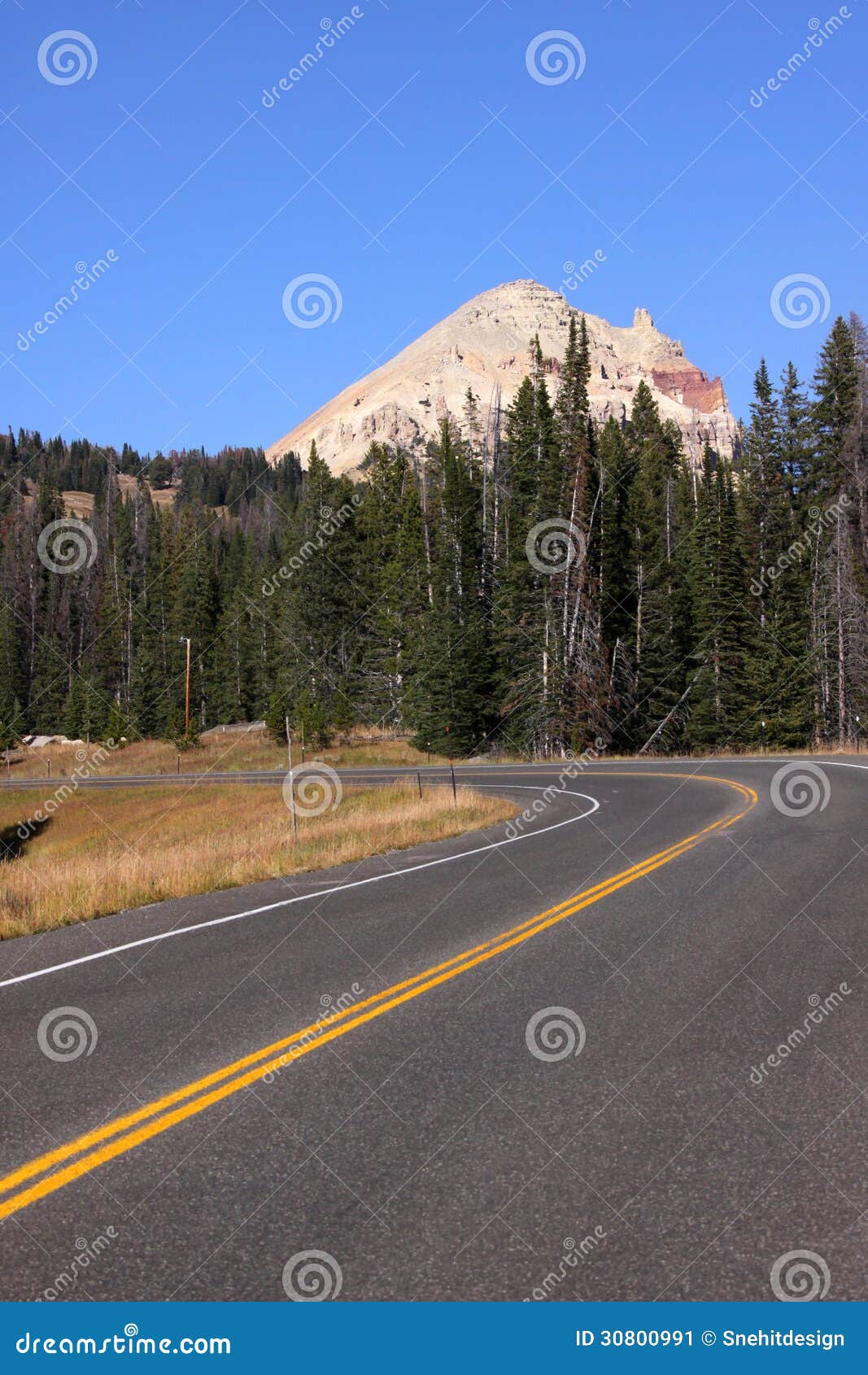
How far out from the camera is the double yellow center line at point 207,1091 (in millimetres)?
4617

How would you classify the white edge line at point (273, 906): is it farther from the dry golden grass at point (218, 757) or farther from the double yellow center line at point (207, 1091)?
the dry golden grass at point (218, 757)

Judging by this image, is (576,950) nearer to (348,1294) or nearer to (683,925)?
(683,925)

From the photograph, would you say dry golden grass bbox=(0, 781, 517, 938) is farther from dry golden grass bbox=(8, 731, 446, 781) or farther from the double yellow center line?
dry golden grass bbox=(8, 731, 446, 781)

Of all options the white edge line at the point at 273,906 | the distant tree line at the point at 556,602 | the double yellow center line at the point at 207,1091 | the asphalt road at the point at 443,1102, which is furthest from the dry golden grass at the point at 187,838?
the distant tree line at the point at 556,602

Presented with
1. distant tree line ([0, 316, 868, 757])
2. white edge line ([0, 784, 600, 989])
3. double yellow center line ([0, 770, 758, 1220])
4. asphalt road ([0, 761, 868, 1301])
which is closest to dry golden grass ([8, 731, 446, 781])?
distant tree line ([0, 316, 868, 757])

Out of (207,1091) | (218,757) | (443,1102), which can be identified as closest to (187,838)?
(207,1091)

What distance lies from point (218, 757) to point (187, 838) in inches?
1213

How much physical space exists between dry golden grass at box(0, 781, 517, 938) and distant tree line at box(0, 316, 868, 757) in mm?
10595

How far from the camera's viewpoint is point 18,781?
53.5m

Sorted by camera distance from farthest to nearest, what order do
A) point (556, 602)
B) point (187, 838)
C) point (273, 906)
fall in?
point (556, 602) < point (187, 838) < point (273, 906)

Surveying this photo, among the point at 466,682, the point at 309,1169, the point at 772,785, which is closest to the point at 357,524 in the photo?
the point at 466,682

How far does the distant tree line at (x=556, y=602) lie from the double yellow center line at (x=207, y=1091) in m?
30.6

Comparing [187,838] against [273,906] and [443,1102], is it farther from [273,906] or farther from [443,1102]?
[443,1102]

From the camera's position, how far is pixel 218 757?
5784 cm
